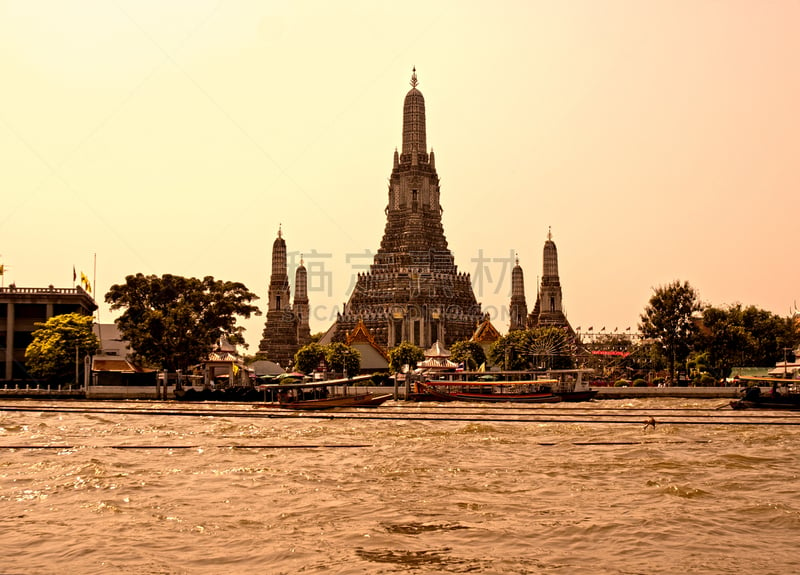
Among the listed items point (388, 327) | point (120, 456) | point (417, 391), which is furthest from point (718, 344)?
point (120, 456)

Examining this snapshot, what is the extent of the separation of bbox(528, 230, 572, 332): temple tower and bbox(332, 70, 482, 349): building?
353 inches

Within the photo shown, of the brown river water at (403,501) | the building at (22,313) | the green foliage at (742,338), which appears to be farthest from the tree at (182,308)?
the green foliage at (742,338)

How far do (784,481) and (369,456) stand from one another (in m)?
12.4

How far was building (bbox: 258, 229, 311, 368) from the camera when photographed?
5320 inches

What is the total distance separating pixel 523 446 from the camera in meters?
34.5

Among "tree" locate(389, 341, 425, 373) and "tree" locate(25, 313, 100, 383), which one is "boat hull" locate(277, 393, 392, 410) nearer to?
"tree" locate(25, 313, 100, 383)

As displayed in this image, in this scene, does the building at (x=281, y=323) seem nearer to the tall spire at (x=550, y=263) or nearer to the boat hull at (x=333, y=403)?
the tall spire at (x=550, y=263)

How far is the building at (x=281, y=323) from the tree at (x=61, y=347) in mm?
55273

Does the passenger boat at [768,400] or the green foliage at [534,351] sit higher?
the green foliage at [534,351]

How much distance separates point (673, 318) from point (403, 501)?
235ft

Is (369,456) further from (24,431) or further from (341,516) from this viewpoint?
(24,431)

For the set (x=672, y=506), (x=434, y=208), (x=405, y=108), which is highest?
(x=405, y=108)

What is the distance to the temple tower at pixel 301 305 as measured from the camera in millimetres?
143125

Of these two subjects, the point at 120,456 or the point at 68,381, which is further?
the point at 68,381
